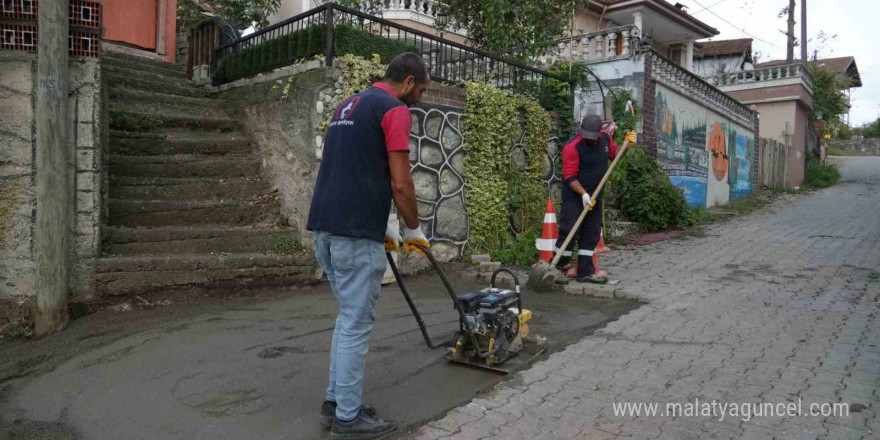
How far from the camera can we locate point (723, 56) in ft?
97.5

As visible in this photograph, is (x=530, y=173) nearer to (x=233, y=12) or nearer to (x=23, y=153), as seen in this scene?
(x=23, y=153)

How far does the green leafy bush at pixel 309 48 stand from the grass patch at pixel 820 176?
65.7 feet

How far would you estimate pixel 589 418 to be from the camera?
3273mm

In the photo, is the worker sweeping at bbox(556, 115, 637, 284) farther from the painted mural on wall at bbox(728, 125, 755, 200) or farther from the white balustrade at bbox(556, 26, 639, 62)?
the painted mural on wall at bbox(728, 125, 755, 200)

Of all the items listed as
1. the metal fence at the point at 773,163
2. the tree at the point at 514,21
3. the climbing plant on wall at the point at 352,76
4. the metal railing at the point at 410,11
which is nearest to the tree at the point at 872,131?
the metal fence at the point at 773,163

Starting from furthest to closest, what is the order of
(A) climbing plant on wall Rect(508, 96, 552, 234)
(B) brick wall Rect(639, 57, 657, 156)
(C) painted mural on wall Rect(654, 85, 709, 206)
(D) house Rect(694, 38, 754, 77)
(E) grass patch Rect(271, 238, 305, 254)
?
(D) house Rect(694, 38, 754, 77), (C) painted mural on wall Rect(654, 85, 709, 206), (B) brick wall Rect(639, 57, 657, 156), (A) climbing plant on wall Rect(508, 96, 552, 234), (E) grass patch Rect(271, 238, 305, 254)

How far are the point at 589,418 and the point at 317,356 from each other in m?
1.94

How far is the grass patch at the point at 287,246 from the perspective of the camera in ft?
21.6

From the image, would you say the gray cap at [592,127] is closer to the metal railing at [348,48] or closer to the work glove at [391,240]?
the metal railing at [348,48]

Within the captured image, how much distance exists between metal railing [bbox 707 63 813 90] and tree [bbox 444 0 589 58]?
13.7 metres

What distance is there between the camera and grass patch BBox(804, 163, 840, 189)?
22.1m

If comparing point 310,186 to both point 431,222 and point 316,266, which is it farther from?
point 431,222

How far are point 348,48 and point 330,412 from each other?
463 centimetres

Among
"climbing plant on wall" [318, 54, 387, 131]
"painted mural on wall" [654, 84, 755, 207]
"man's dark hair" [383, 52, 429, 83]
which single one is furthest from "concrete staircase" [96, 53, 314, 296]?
"painted mural on wall" [654, 84, 755, 207]
